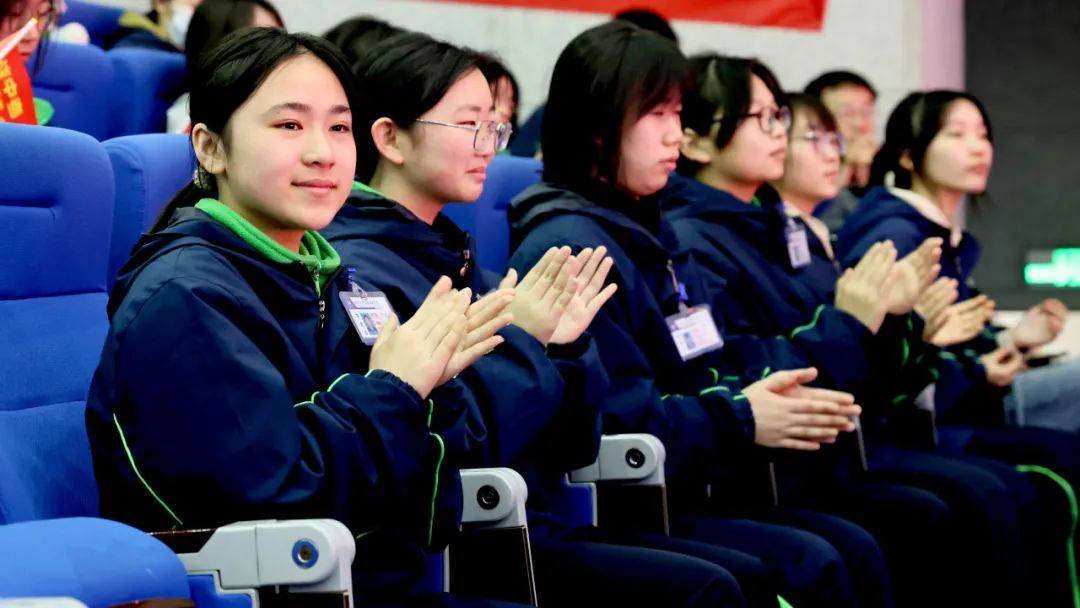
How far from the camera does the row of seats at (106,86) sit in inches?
129

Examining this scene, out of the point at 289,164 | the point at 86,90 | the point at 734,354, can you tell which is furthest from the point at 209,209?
the point at 86,90

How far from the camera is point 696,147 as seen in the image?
9.75 ft

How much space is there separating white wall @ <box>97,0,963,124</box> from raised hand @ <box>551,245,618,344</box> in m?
2.89

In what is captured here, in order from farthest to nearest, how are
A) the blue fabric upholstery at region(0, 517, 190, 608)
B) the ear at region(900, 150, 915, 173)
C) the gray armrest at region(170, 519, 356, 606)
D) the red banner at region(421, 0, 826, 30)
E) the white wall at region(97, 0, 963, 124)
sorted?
the red banner at region(421, 0, 826, 30)
the white wall at region(97, 0, 963, 124)
the ear at region(900, 150, 915, 173)
the gray armrest at region(170, 519, 356, 606)
the blue fabric upholstery at region(0, 517, 190, 608)

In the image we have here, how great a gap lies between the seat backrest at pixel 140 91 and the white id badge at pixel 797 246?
5.04 feet

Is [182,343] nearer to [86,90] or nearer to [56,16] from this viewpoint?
[56,16]

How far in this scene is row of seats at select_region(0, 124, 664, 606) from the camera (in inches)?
49.3

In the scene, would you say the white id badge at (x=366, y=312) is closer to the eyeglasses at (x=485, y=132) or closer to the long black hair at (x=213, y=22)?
the eyeglasses at (x=485, y=132)

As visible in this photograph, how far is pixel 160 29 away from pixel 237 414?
9.28 feet

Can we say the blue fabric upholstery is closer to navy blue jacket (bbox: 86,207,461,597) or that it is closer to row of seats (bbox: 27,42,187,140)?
navy blue jacket (bbox: 86,207,461,597)

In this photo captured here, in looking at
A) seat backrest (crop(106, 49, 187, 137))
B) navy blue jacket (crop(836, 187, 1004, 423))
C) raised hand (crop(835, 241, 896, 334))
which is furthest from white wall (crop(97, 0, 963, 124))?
raised hand (crop(835, 241, 896, 334))

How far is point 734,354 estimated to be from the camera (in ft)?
9.03

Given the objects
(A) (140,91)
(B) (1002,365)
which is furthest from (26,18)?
(B) (1002,365)

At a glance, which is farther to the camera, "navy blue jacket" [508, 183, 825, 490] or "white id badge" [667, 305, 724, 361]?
"white id badge" [667, 305, 724, 361]
